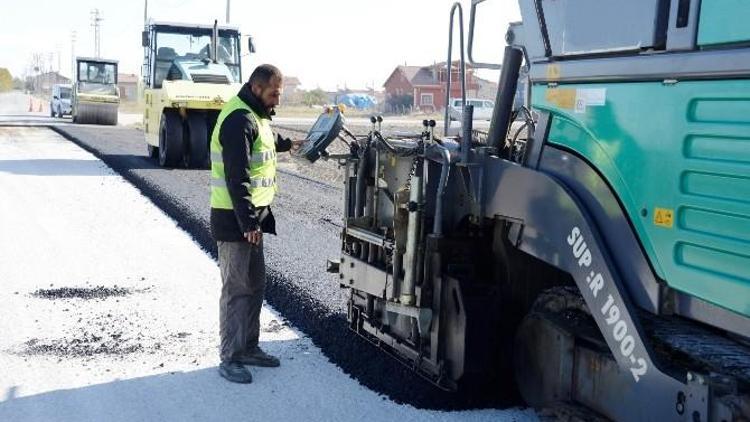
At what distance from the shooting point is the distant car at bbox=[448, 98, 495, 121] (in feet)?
15.0

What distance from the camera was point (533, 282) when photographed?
4.56 metres

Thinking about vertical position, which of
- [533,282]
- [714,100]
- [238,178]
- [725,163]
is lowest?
[533,282]

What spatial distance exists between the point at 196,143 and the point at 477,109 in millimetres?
12043

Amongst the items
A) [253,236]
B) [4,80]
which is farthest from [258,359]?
[4,80]

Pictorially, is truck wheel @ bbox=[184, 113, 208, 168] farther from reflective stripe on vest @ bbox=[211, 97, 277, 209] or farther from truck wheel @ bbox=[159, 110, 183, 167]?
reflective stripe on vest @ bbox=[211, 97, 277, 209]

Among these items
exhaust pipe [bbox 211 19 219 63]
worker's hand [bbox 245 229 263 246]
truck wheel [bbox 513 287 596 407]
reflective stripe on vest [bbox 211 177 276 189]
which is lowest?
truck wheel [bbox 513 287 596 407]

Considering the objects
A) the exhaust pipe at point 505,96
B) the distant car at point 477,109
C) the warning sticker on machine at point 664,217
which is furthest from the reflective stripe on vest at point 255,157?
A: the warning sticker on machine at point 664,217

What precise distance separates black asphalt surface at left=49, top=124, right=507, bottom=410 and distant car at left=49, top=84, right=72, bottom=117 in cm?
2615

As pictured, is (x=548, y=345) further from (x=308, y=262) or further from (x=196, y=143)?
(x=196, y=143)

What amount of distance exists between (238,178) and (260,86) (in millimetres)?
575

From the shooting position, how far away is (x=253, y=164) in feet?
→ 16.6

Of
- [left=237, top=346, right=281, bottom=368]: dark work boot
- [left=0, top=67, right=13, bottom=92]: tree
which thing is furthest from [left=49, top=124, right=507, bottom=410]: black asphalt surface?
[left=0, top=67, right=13, bottom=92]: tree

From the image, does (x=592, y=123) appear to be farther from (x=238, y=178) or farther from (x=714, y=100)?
(x=238, y=178)

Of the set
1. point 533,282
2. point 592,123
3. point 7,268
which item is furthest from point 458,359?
point 7,268
